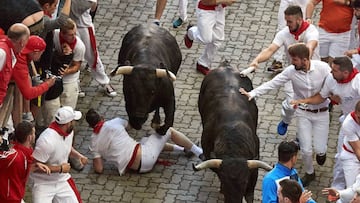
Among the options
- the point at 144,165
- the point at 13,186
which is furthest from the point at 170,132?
the point at 13,186

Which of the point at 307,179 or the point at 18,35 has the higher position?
the point at 18,35

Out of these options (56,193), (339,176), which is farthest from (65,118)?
(339,176)

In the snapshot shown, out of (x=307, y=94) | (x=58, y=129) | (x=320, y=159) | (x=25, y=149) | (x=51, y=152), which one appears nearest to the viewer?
(x=25, y=149)

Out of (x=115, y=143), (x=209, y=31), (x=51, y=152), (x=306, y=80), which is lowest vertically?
(x=115, y=143)

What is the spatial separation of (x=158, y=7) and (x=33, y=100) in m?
4.76

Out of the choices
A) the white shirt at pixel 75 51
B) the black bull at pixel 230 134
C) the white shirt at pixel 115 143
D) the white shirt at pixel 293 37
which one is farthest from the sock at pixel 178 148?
the white shirt at pixel 293 37

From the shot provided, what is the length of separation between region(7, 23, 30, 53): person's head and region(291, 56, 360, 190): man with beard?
13.8 feet

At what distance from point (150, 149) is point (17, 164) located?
335 cm

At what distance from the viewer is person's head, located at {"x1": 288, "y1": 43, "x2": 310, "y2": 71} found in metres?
14.8

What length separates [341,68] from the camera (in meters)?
14.6

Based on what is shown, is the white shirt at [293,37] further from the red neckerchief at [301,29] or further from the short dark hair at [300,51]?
the short dark hair at [300,51]

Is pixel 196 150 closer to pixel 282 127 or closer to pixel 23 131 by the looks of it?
pixel 282 127

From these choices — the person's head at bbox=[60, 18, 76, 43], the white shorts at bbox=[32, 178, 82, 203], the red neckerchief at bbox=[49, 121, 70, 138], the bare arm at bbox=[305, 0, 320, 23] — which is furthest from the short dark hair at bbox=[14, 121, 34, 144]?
the bare arm at bbox=[305, 0, 320, 23]

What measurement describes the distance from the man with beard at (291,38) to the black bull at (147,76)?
155 centimetres
